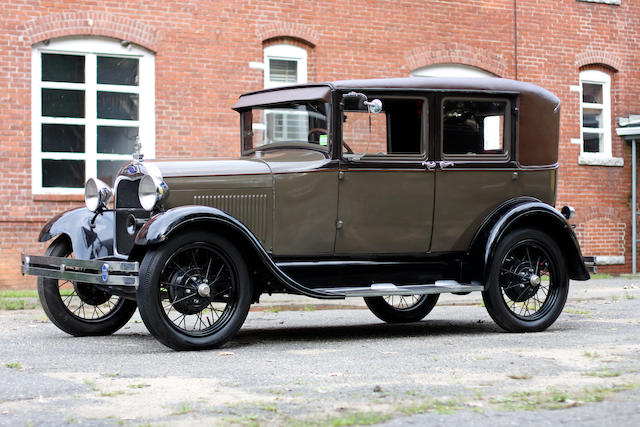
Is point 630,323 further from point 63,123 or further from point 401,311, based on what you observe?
point 63,123

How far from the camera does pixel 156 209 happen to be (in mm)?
7320

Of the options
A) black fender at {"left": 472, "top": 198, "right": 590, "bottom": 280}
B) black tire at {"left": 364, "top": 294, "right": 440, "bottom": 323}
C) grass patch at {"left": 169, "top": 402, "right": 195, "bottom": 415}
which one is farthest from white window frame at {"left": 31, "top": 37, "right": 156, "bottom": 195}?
grass patch at {"left": 169, "top": 402, "right": 195, "bottom": 415}

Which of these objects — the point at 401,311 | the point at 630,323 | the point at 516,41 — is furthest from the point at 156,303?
the point at 516,41

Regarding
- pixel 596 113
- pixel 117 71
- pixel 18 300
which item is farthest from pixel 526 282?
pixel 596 113

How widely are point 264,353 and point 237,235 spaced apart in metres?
0.89

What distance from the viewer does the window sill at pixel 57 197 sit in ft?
45.1

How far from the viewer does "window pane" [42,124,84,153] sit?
46.0 ft

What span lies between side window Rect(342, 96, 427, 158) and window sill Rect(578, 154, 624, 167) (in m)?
11.0

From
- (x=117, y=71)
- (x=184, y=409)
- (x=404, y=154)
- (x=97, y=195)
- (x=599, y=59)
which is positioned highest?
(x=599, y=59)

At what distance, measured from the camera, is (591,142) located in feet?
61.9

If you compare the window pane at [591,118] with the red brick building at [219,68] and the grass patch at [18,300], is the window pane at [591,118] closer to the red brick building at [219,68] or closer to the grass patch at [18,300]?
the red brick building at [219,68]

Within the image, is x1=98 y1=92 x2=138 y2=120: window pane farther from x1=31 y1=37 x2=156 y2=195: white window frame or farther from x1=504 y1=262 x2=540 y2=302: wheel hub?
x1=504 y1=262 x2=540 y2=302: wheel hub

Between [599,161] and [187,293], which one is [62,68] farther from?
[599,161]

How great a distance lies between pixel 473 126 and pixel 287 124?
1.62 meters
